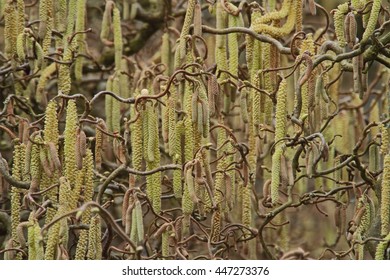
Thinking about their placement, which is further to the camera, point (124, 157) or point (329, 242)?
point (329, 242)

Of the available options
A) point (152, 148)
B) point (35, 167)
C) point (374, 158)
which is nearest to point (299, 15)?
point (374, 158)

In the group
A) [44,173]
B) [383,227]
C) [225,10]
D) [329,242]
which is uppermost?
[225,10]

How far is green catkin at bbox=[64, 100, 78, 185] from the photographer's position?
296cm

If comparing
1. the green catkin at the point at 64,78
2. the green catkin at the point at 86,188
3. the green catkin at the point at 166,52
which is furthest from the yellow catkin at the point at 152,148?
the green catkin at the point at 166,52

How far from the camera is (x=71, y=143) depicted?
2.97m

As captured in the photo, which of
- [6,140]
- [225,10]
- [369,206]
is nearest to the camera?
[369,206]

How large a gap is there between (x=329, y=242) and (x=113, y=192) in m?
1.20

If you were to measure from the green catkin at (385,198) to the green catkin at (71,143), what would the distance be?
100cm

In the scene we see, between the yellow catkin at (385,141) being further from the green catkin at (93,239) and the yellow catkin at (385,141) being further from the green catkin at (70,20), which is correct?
the green catkin at (70,20)

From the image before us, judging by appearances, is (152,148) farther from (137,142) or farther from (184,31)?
(184,31)

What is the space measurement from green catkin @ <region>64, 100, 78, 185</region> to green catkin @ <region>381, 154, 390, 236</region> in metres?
1.00

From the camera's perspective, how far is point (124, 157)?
3105mm
